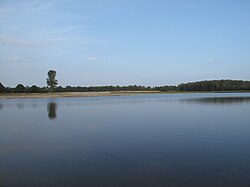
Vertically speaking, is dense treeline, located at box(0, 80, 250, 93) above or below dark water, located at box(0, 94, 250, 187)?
above

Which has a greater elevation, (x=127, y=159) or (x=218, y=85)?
(x=218, y=85)

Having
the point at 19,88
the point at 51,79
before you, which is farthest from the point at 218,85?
the point at 19,88

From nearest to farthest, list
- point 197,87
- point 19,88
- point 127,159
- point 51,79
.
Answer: point 127,159 < point 19,88 < point 51,79 < point 197,87

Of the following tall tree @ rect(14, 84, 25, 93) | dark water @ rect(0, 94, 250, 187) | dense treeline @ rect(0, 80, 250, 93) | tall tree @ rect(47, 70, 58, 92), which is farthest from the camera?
dense treeline @ rect(0, 80, 250, 93)

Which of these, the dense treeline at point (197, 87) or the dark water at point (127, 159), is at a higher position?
the dense treeline at point (197, 87)

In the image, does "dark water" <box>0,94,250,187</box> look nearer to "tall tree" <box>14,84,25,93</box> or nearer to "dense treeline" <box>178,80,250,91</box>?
"tall tree" <box>14,84,25,93</box>

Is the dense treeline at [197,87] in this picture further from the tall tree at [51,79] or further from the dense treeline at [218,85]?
the tall tree at [51,79]

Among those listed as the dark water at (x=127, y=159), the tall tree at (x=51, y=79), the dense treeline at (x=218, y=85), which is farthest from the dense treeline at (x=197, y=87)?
the dark water at (x=127, y=159)

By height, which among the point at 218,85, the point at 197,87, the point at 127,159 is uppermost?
the point at 218,85

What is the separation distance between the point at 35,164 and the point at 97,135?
16.9 ft

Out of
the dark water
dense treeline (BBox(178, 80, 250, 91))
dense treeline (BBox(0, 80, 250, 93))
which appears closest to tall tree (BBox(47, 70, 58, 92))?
dense treeline (BBox(0, 80, 250, 93))

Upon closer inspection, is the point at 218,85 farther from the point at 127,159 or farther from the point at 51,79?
the point at 127,159

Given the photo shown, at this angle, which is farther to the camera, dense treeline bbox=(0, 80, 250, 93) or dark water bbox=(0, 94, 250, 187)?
dense treeline bbox=(0, 80, 250, 93)

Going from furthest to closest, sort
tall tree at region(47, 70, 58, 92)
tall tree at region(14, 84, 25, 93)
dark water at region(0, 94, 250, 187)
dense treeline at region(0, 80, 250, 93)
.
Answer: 1. dense treeline at region(0, 80, 250, 93)
2. tall tree at region(47, 70, 58, 92)
3. tall tree at region(14, 84, 25, 93)
4. dark water at region(0, 94, 250, 187)
